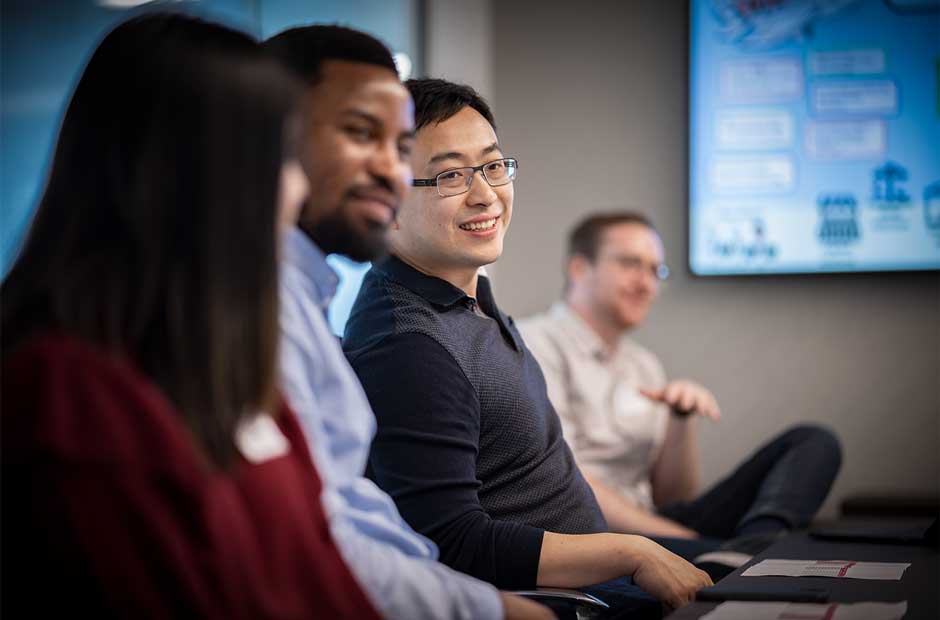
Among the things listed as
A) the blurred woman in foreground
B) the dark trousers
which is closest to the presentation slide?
the dark trousers

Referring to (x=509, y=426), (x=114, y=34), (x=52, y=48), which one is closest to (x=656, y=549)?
(x=509, y=426)

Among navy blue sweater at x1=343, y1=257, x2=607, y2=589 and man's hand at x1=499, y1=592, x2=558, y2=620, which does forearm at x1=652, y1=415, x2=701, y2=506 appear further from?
man's hand at x1=499, y1=592, x2=558, y2=620

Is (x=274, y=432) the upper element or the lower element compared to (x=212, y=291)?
lower

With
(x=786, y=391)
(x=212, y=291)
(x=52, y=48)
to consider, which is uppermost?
(x=52, y=48)

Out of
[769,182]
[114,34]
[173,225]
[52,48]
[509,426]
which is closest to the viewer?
[173,225]

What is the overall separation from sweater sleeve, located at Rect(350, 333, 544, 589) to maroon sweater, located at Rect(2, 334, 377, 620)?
559mm

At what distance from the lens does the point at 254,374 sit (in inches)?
40.2

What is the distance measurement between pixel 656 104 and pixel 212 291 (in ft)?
10.7

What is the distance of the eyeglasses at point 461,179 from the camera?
178 centimetres

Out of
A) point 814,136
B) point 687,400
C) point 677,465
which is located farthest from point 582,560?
point 814,136

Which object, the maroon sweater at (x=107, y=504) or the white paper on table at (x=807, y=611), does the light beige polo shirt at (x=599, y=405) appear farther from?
the maroon sweater at (x=107, y=504)

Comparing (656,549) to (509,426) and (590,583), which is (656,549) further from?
(509,426)

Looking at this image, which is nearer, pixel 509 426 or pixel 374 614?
pixel 374 614

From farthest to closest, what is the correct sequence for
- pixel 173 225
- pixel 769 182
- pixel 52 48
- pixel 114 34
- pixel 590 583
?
pixel 769 182, pixel 52 48, pixel 590 583, pixel 114 34, pixel 173 225
